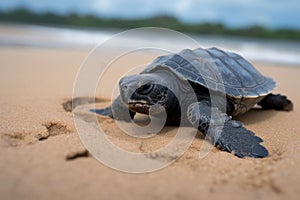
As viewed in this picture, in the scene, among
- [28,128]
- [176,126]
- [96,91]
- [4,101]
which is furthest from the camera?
[96,91]

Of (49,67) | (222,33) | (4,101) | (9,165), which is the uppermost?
(9,165)

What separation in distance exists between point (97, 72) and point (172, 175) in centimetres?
421

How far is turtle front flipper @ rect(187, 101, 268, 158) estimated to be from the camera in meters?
2.25

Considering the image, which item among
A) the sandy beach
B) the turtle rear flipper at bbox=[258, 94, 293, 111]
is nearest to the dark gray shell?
the turtle rear flipper at bbox=[258, 94, 293, 111]

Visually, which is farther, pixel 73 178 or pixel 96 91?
pixel 96 91

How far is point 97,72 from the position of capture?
18.6ft

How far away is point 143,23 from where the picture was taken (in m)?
29.3

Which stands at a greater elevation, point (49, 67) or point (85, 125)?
point (85, 125)

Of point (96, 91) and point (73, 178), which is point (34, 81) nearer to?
point (96, 91)

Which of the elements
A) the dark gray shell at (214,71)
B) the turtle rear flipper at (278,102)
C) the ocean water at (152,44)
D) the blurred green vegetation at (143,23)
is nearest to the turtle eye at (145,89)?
the dark gray shell at (214,71)

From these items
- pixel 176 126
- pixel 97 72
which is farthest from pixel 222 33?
pixel 176 126

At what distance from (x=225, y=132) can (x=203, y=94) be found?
0.62 metres

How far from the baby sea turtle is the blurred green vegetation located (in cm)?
2205

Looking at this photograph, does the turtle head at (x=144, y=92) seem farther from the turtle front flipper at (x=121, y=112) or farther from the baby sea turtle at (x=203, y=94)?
the turtle front flipper at (x=121, y=112)
